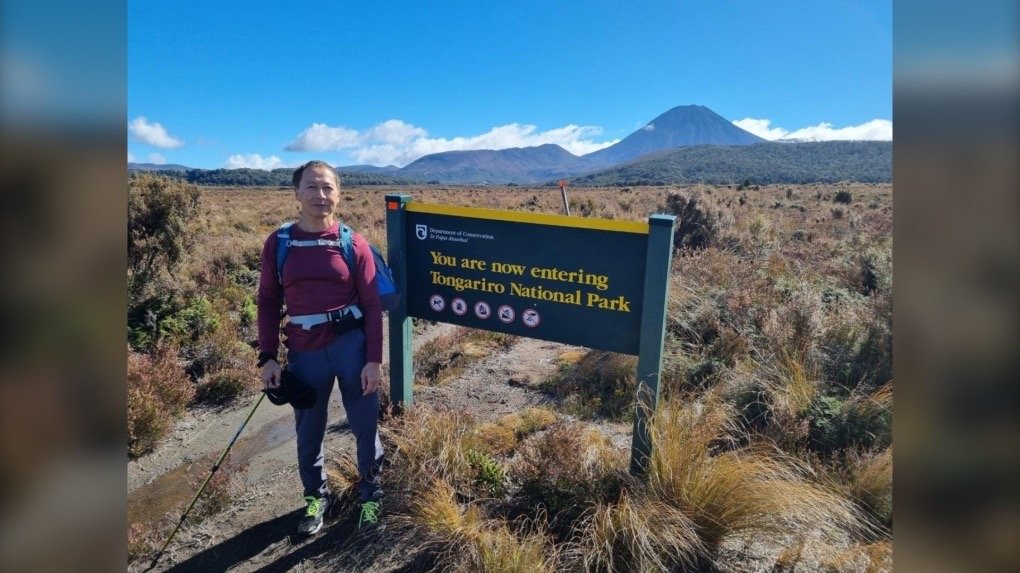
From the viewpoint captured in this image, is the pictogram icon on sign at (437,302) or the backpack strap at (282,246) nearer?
the backpack strap at (282,246)

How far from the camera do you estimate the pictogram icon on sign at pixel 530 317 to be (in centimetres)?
377

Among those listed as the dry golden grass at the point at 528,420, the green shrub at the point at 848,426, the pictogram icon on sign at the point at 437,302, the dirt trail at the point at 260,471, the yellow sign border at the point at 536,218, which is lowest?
the dirt trail at the point at 260,471

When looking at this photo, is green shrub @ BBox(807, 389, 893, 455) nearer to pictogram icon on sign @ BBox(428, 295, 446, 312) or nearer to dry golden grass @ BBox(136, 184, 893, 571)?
dry golden grass @ BBox(136, 184, 893, 571)

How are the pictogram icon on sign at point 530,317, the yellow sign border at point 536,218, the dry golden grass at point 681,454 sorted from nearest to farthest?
the dry golden grass at point 681,454 → the yellow sign border at point 536,218 → the pictogram icon on sign at point 530,317

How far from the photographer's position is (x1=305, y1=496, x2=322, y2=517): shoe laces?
3.26 metres

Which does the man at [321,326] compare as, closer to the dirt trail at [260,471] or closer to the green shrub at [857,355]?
the dirt trail at [260,471]

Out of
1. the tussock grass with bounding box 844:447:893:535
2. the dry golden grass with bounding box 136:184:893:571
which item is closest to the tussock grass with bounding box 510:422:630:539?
the dry golden grass with bounding box 136:184:893:571

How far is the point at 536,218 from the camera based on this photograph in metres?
3.64

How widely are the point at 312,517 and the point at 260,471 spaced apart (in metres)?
1.10

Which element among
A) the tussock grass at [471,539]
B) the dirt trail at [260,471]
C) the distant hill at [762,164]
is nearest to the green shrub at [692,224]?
the dirt trail at [260,471]

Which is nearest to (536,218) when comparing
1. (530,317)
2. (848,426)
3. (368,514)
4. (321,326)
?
(530,317)

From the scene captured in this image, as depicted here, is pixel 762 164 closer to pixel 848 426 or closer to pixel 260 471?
pixel 848 426

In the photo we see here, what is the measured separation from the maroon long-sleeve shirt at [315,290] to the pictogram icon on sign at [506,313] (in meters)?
1.01
